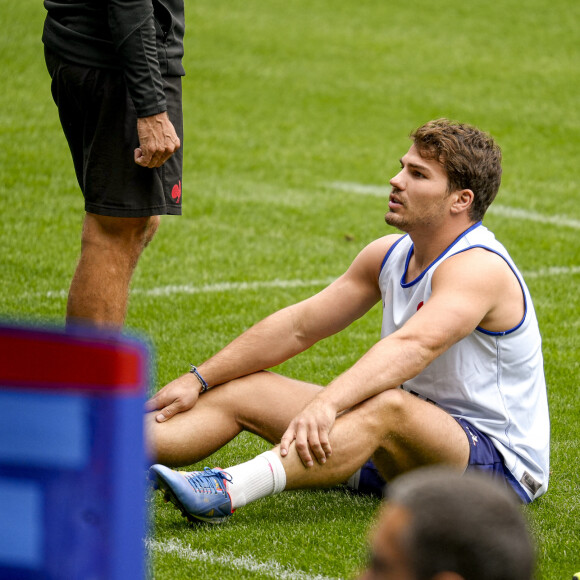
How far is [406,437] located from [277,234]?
5.08m

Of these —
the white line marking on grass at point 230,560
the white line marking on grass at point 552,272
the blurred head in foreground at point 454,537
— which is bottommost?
the white line marking on grass at point 552,272

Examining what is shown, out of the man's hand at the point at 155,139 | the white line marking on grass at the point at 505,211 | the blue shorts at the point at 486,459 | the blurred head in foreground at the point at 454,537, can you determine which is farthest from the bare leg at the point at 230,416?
the white line marking on grass at the point at 505,211

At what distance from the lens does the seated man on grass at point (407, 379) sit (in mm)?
3543

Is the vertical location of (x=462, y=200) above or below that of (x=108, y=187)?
above

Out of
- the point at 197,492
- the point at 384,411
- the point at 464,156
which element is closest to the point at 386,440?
the point at 384,411

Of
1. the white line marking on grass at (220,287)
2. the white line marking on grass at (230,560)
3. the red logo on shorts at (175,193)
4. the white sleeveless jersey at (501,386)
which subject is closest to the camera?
the white line marking on grass at (230,560)

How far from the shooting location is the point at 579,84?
15.9 m

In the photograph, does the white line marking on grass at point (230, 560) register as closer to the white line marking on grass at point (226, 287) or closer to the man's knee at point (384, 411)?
the man's knee at point (384, 411)

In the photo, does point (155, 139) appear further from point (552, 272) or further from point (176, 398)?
point (552, 272)

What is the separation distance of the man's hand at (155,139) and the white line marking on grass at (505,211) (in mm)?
5463

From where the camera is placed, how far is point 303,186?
10406 millimetres

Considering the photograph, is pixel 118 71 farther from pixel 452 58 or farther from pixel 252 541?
pixel 452 58

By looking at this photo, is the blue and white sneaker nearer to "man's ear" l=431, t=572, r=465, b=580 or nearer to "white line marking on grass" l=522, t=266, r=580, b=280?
"man's ear" l=431, t=572, r=465, b=580

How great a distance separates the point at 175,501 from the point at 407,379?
833 millimetres
